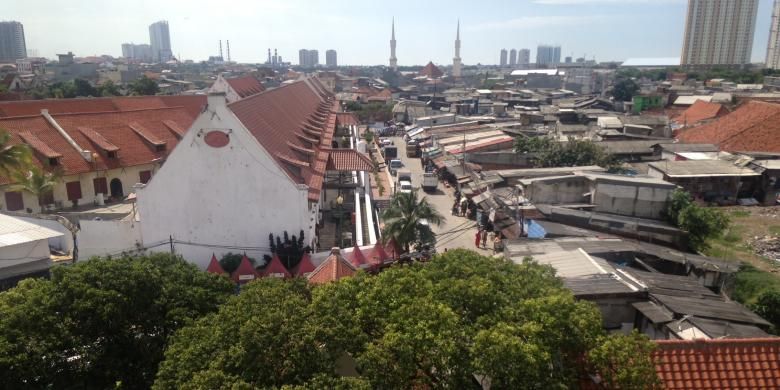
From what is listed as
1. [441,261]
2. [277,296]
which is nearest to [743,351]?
[441,261]

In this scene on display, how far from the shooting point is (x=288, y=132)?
27.5 metres

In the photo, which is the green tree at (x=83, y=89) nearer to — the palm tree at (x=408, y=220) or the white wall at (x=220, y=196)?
the white wall at (x=220, y=196)

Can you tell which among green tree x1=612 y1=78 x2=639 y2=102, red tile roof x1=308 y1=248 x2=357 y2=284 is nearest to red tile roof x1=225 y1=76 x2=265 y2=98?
red tile roof x1=308 y1=248 x2=357 y2=284

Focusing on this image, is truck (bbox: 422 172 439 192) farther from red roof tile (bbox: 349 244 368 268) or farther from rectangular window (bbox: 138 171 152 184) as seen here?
rectangular window (bbox: 138 171 152 184)

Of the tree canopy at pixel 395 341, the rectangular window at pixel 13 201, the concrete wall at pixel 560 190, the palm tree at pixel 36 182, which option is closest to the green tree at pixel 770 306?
the concrete wall at pixel 560 190

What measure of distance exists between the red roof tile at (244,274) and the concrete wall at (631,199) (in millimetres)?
17538

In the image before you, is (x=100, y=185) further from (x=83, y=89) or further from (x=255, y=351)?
(x=83, y=89)

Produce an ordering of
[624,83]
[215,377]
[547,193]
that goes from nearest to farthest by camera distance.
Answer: [215,377] → [547,193] → [624,83]

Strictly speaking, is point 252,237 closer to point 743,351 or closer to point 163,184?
point 163,184

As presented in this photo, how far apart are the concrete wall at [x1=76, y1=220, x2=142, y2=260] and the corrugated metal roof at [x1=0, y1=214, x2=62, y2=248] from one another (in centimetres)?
123

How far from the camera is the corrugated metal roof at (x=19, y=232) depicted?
1941cm

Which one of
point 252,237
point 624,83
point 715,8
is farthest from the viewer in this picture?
point 715,8

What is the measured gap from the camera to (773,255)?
2430cm

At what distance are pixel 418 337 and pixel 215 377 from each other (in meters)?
3.41
